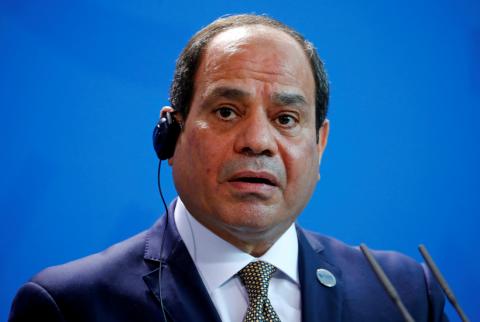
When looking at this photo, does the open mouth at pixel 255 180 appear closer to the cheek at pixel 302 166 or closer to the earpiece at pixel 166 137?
the cheek at pixel 302 166

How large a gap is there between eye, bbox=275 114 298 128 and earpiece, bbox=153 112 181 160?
0.28 metres

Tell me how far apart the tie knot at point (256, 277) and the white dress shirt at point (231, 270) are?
1 centimetres

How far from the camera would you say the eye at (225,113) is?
1.62m

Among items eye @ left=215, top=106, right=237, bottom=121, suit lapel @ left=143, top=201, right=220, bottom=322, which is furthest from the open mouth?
suit lapel @ left=143, top=201, right=220, bottom=322

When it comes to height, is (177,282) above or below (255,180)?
below

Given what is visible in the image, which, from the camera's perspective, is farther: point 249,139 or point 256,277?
point 256,277

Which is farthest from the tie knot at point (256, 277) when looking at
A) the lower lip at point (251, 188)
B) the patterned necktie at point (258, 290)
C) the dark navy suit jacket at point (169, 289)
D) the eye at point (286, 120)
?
the eye at point (286, 120)

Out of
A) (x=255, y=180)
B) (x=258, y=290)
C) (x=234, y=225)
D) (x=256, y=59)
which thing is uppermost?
(x=256, y=59)

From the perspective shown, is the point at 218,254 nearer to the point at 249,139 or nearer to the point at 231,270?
the point at 231,270

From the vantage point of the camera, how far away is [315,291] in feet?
5.59

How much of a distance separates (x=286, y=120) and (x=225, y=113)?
162 mm

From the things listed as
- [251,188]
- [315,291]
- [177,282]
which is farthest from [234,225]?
[315,291]

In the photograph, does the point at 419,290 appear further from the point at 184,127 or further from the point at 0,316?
the point at 0,316

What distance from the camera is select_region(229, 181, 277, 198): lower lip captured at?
1.53 meters
